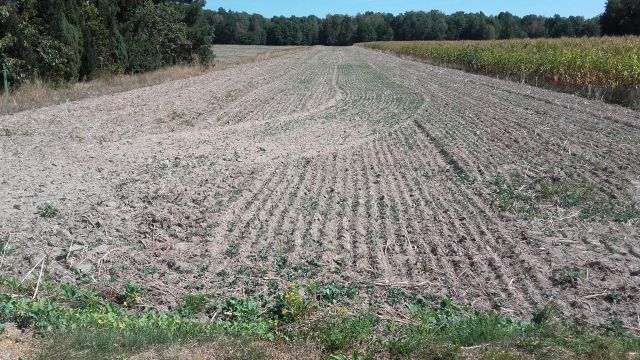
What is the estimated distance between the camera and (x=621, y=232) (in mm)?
7180

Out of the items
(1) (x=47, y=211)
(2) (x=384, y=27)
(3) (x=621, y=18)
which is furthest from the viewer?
(2) (x=384, y=27)

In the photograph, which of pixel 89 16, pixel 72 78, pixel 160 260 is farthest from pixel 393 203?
pixel 89 16

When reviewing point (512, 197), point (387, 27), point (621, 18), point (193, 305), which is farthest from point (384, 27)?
point (193, 305)

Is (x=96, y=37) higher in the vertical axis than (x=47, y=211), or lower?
higher

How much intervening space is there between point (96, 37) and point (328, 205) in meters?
23.2

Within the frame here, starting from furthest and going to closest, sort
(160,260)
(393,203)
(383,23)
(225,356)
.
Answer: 1. (383,23)
2. (393,203)
3. (160,260)
4. (225,356)

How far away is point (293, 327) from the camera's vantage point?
4730 mm

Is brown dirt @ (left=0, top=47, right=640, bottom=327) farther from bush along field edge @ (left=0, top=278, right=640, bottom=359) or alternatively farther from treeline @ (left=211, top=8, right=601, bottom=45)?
treeline @ (left=211, top=8, right=601, bottom=45)

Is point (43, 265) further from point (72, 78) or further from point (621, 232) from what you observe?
point (72, 78)

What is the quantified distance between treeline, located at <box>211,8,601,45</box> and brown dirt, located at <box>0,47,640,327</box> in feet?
301

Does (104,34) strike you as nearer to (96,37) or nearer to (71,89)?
(96,37)

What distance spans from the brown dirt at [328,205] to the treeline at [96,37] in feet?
19.4

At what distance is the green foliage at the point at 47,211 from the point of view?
7449 mm

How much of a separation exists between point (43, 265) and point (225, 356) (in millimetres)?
2794
